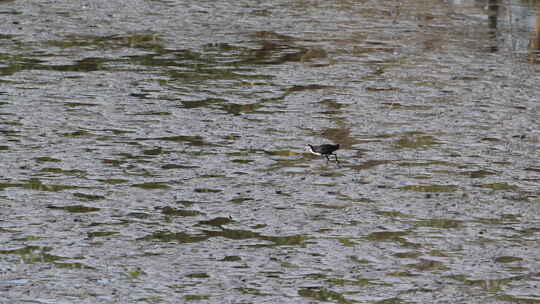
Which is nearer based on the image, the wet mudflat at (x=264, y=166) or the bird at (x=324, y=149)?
the wet mudflat at (x=264, y=166)

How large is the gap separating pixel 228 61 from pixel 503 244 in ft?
22.6

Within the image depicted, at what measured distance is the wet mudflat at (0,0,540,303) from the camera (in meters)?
6.55

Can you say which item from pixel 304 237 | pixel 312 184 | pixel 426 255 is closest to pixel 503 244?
pixel 426 255

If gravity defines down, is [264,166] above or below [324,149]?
below

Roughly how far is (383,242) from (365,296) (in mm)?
1035

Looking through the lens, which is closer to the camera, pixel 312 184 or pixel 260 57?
pixel 312 184

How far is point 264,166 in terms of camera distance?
9.04 m

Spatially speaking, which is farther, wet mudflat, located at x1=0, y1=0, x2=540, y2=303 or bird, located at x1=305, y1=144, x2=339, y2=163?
bird, located at x1=305, y1=144, x2=339, y2=163

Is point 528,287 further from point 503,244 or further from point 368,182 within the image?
point 368,182

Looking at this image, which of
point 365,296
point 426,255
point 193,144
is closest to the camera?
point 365,296

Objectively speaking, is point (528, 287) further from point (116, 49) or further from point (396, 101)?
point (116, 49)

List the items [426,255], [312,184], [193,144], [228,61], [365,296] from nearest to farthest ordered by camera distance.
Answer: [365,296], [426,255], [312,184], [193,144], [228,61]

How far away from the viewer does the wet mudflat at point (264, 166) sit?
6.55 metres

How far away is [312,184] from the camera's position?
864cm
